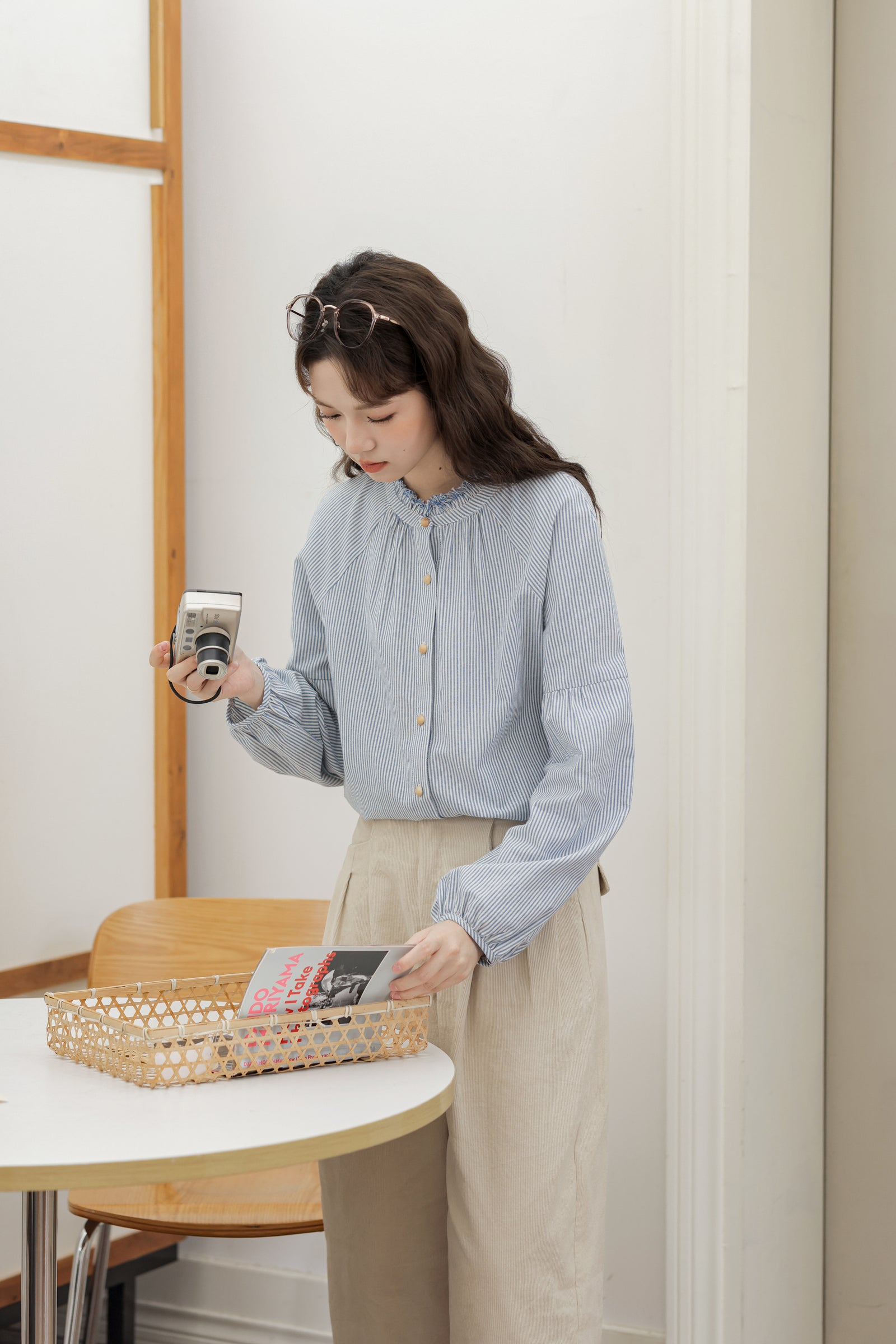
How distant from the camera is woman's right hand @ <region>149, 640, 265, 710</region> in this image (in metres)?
1.31

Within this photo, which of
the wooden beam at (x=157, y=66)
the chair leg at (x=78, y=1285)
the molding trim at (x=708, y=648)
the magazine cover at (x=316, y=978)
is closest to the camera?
the magazine cover at (x=316, y=978)

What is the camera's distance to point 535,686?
4.50ft

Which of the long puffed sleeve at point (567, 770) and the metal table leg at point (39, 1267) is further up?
the long puffed sleeve at point (567, 770)

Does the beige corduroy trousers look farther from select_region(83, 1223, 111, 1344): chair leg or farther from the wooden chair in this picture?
select_region(83, 1223, 111, 1344): chair leg

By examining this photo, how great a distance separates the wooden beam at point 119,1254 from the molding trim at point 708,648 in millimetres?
869

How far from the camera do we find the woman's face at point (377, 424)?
1.33m

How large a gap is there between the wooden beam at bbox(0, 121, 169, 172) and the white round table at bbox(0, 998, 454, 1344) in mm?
1510

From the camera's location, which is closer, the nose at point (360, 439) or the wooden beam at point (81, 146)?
the nose at point (360, 439)

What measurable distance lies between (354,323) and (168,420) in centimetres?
110

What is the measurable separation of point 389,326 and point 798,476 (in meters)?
0.87

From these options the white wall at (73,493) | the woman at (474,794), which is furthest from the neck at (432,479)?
the white wall at (73,493)

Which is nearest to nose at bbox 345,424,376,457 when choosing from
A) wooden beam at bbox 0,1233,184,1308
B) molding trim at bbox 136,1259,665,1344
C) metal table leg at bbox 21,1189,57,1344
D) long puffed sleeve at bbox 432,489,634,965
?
long puffed sleeve at bbox 432,489,634,965

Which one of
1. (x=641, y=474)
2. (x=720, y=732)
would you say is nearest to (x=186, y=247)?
(x=641, y=474)

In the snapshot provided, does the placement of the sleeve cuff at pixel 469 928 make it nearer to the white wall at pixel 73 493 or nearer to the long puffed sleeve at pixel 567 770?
the long puffed sleeve at pixel 567 770
